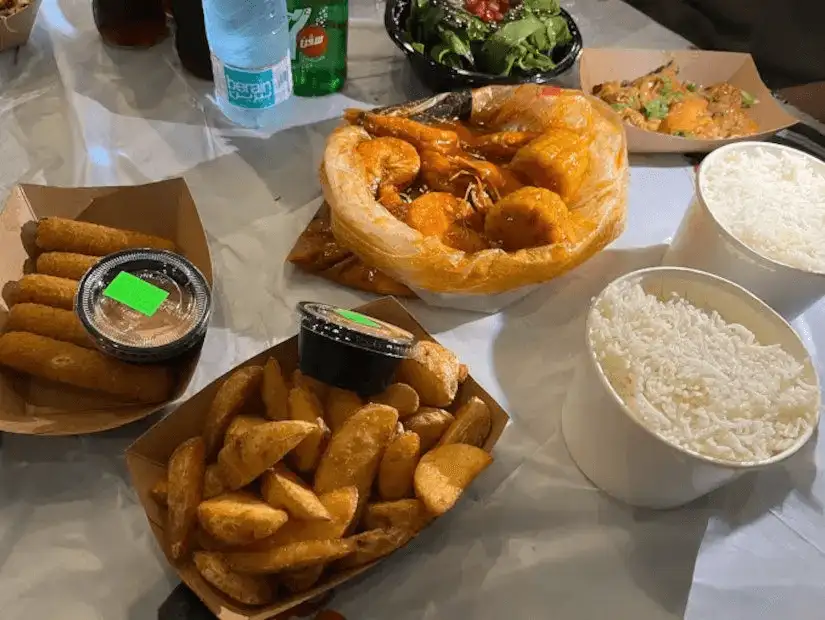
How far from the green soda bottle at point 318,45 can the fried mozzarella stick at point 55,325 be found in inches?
29.8

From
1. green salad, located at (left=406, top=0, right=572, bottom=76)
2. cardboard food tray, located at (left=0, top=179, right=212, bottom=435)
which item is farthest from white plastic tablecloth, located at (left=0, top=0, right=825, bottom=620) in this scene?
green salad, located at (left=406, top=0, right=572, bottom=76)

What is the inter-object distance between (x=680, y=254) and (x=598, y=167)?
0.68ft

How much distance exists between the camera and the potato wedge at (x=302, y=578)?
815 mm

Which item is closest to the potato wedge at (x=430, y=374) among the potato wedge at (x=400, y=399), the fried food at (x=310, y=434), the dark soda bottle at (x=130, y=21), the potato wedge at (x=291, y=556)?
the potato wedge at (x=400, y=399)

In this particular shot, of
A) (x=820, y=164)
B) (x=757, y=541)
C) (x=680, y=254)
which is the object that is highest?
(x=820, y=164)

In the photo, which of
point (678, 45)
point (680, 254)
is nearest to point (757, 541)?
point (680, 254)

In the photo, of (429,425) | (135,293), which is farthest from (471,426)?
(135,293)

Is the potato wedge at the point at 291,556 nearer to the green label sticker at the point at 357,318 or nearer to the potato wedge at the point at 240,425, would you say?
the potato wedge at the point at 240,425

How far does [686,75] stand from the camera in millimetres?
1682

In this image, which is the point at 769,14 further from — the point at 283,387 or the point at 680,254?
the point at 283,387

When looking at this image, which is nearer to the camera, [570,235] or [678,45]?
[570,235]

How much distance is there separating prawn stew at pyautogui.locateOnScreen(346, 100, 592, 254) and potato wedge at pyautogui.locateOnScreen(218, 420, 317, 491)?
0.45 meters

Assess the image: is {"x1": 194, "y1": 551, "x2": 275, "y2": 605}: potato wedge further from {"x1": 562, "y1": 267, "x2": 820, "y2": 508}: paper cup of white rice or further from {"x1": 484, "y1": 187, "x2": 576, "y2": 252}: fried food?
{"x1": 484, "y1": 187, "x2": 576, "y2": 252}: fried food

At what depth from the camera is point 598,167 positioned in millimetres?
1281
